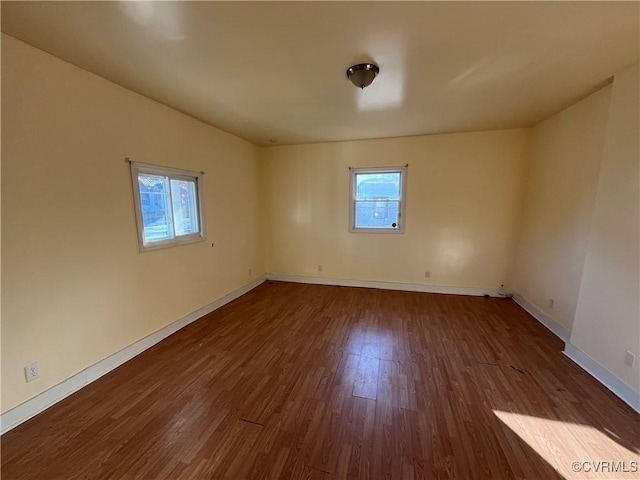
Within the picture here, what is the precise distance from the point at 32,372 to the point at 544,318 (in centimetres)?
497

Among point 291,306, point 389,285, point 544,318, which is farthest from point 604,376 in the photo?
point 291,306

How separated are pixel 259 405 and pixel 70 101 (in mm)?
2726

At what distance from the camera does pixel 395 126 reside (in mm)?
3623

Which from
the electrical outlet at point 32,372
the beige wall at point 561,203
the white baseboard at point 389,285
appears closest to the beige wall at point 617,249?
the beige wall at point 561,203

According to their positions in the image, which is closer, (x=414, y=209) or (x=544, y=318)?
(x=544, y=318)

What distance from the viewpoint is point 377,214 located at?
14.7ft

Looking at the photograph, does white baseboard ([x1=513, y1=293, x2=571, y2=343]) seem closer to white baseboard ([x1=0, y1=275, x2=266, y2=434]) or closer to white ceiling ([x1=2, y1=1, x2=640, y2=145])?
white ceiling ([x1=2, y1=1, x2=640, y2=145])

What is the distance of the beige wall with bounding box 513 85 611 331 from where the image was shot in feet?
8.34

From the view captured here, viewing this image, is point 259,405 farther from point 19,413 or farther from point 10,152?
point 10,152

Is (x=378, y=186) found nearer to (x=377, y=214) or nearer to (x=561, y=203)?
(x=377, y=214)

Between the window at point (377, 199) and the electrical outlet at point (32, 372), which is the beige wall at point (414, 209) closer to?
the window at point (377, 199)

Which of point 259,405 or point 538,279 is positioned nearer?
point 259,405

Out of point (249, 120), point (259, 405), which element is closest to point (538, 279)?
point (259, 405)

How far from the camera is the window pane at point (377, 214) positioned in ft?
14.5
